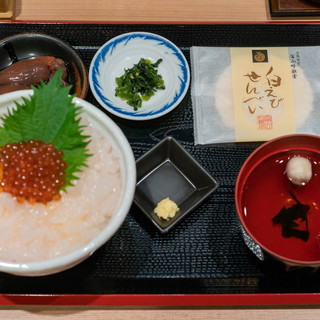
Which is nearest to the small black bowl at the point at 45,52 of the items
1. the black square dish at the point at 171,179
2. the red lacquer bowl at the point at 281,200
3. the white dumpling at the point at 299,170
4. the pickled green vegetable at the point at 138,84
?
the pickled green vegetable at the point at 138,84

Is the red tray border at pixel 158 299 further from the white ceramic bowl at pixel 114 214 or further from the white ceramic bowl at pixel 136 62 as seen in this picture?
the white ceramic bowl at pixel 136 62

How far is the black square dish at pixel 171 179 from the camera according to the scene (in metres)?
1.78

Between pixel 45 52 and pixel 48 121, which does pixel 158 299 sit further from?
pixel 45 52

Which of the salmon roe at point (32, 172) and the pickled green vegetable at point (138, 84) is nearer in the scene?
the salmon roe at point (32, 172)

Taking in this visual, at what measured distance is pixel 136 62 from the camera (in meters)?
2.16

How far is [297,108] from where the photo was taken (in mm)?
2008

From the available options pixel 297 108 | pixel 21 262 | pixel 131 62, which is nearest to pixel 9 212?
pixel 21 262

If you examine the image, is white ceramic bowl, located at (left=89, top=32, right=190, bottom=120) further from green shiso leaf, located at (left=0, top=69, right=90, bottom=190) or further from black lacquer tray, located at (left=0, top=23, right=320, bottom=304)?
green shiso leaf, located at (left=0, top=69, right=90, bottom=190)

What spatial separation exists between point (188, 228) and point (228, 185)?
261 mm

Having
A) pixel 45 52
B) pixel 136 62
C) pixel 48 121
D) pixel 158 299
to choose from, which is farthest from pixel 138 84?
pixel 158 299

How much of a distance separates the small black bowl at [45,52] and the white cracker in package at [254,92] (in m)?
0.54

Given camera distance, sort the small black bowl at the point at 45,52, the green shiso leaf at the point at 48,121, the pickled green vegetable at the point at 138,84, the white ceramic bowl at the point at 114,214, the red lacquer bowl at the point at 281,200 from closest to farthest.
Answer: the white ceramic bowl at the point at 114,214 → the green shiso leaf at the point at 48,121 → the red lacquer bowl at the point at 281,200 → the small black bowl at the point at 45,52 → the pickled green vegetable at the point at 138,84

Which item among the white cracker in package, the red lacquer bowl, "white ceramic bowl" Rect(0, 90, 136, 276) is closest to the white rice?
"white ceramic bowl" Rect(0, 90, 136, 276)

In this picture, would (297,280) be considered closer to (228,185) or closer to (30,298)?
(228,185)
